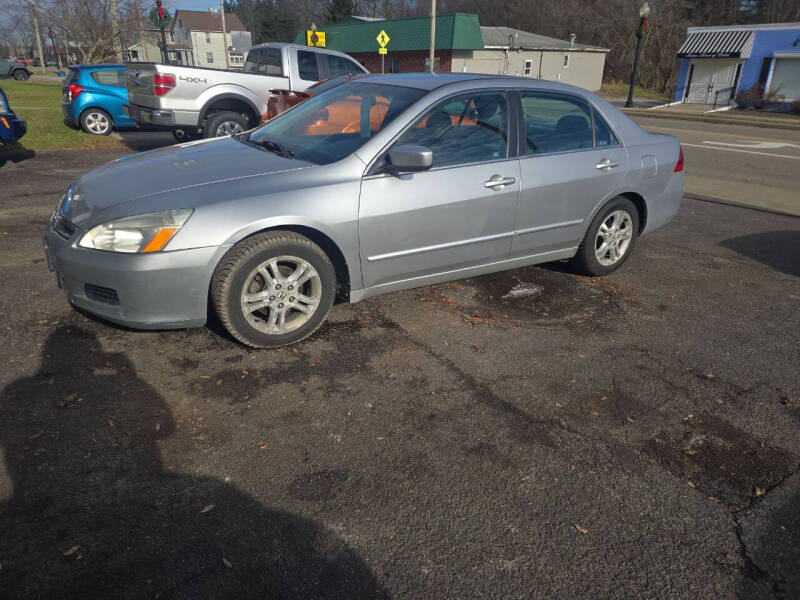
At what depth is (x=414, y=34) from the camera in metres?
42.5

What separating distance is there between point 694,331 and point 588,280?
1187mm

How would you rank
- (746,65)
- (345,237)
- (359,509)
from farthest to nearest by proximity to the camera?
(746,65) → (345,237) → (359,509)

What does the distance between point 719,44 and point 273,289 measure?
36.8 metres

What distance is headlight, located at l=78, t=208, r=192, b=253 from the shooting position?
11.3 feet

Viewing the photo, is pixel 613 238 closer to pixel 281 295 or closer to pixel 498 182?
pixel 498 182

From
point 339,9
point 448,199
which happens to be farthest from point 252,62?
point 339,9

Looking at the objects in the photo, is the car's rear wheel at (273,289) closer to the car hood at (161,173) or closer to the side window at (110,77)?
the car hood at (161,173)

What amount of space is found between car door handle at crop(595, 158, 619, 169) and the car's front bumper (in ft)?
10.5

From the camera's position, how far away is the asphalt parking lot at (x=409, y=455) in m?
2.31

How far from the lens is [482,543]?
8.06 ft

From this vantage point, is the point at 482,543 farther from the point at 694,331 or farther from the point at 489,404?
the point at 694,331

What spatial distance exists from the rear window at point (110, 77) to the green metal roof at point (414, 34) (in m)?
30.9

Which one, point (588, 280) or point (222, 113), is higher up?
point (222, 113)

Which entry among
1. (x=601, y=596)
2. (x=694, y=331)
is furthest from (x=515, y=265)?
(x=601, y=596)
